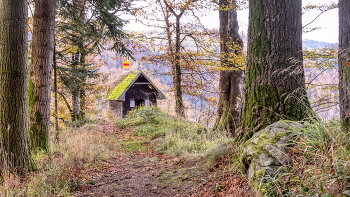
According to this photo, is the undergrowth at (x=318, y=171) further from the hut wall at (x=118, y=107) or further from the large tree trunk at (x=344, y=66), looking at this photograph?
the hut wall at (x=118, y=107)

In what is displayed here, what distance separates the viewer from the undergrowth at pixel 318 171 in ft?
5.23

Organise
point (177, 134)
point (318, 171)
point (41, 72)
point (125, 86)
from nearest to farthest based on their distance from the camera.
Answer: point (318, 171), point (41, 72), point (177, 134), point (125, 86)

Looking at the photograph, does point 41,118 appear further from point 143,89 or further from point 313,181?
point 143,89

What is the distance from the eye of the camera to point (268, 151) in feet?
7.93

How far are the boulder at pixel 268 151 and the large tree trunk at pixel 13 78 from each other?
3832 millimetres

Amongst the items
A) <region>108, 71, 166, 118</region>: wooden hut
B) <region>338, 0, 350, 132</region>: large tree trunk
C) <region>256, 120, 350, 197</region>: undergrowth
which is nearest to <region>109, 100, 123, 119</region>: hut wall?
<region>108, 71, 166, 118</region>: wooden hut

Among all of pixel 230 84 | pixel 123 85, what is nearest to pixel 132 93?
pixel 123 85

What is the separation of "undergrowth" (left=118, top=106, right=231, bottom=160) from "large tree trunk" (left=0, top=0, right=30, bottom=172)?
3363 mm

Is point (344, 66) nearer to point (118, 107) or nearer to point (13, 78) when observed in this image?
point (13, 78)

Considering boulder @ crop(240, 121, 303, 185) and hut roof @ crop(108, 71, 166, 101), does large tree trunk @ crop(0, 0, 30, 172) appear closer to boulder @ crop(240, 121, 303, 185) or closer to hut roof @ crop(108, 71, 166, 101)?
boulder @ crop(240, 121, 303, 185)

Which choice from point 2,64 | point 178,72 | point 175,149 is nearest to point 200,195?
point 175,149

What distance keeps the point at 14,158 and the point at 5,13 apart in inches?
99.5

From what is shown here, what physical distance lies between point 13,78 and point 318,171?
15.0 feet

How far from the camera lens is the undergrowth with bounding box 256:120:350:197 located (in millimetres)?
1594
